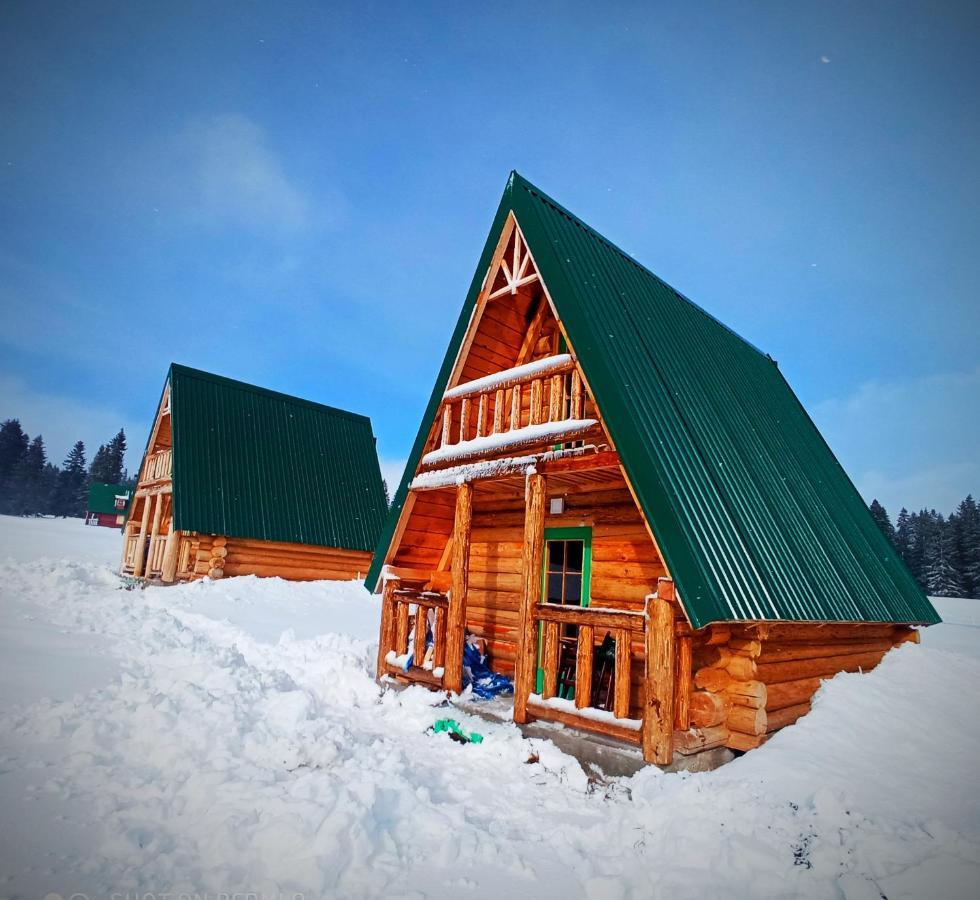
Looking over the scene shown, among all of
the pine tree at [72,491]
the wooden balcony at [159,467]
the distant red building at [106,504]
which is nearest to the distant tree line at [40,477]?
the pine tree at [72,491]

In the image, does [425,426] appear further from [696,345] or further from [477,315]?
[696,345]

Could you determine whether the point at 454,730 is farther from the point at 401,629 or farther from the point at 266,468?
the point at 266,468

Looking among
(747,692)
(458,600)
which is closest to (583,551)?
(458,600)

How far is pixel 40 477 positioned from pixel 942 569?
10440 centimetres

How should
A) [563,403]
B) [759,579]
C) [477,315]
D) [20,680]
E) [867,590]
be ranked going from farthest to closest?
[477,315] → [867,590] → [563,403] → [759,579] → [20,680]

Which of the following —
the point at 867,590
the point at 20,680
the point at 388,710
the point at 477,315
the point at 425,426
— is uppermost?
the point at 477,315

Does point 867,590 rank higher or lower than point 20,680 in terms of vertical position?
higher

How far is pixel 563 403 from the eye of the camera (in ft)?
26.1

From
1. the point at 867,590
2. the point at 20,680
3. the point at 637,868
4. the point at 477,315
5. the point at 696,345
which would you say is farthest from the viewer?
the point at 696,345

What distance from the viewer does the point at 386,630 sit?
976 centimetres

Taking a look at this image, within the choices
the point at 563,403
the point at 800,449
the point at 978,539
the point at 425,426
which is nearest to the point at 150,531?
the point at 425,426

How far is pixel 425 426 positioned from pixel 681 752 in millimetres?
5858

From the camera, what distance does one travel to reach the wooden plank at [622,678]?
20.8 ft

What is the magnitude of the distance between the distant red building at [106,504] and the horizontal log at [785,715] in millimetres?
68102
